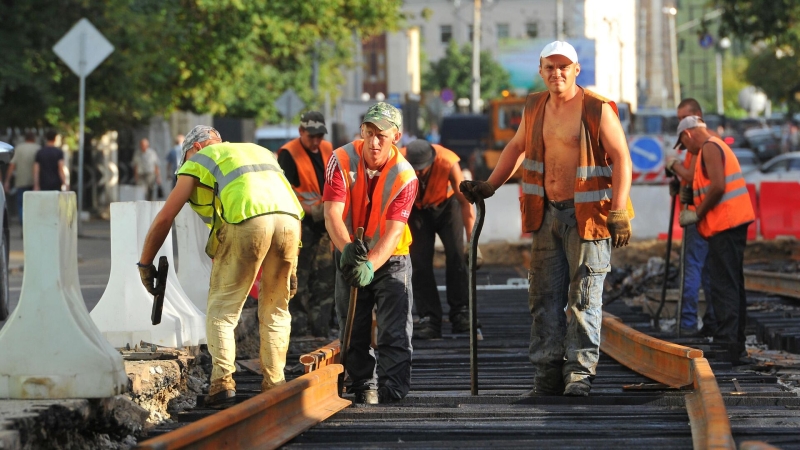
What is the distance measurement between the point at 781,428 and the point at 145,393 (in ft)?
10.4

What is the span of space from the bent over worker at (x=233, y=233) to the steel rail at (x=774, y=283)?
7.68 meters

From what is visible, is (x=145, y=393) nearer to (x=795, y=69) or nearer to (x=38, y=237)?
(x=38, y=237)

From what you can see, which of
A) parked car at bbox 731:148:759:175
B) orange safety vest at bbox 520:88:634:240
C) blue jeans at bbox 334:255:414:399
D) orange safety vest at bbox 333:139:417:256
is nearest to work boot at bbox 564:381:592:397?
orange safety vest at bbox 520:88:634:240

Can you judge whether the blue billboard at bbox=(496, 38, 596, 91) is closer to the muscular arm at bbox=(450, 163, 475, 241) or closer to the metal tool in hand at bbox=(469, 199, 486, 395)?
the muscular arm at bbox=(450, 163, 475, 241)

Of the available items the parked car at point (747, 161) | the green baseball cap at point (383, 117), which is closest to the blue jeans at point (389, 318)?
the green baseball cap at point (383, 117)

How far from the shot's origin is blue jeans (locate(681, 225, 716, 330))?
11.6 m

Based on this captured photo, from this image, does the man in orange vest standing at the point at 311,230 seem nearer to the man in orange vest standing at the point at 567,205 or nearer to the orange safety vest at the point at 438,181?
the orange safety vest at the point at 438,181

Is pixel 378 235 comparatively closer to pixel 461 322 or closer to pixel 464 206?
pixel 464 206

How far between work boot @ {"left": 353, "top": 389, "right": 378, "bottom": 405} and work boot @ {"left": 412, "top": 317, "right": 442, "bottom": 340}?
3584 mm

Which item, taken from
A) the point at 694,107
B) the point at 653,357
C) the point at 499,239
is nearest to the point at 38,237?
the point at 653,357

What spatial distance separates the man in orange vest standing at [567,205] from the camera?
7.48 m

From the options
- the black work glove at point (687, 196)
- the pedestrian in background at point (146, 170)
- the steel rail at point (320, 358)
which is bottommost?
the steel rail at point (320, 358)

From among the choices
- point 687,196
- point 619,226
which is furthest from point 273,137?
point 619,226

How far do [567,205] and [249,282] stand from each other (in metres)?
1.75
